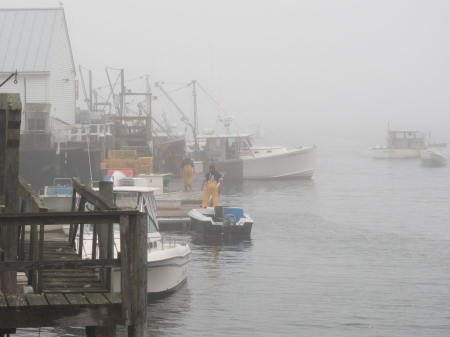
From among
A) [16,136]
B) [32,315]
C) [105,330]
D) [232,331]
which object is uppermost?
[16,136]

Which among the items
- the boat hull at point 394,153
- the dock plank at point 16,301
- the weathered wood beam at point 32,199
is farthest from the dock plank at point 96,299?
the boat hull at point 394,153

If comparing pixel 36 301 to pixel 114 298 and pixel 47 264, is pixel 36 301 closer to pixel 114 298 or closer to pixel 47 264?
pixel 47 264

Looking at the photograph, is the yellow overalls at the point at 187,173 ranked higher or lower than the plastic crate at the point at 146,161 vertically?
lower

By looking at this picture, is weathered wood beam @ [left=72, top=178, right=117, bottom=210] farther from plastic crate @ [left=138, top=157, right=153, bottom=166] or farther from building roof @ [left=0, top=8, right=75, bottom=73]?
building roof @ [left=0, top=8, right=75, bottom=73]

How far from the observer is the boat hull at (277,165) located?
4909 centimetres

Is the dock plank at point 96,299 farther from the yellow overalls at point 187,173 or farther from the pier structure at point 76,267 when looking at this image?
the yellow overalls at point 187,173

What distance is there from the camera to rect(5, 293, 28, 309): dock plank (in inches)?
209

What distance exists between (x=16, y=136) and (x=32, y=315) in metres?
1.82

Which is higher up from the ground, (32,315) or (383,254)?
(32,315)

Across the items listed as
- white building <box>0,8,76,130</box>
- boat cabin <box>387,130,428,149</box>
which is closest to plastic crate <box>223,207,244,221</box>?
white building <box>0,8,76,130</box>

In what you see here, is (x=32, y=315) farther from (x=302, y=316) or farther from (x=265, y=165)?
(x=265, y=165)

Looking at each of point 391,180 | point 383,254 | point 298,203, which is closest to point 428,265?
point 383,254

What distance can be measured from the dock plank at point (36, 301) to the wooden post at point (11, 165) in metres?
1.27

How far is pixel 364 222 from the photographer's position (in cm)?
2727
